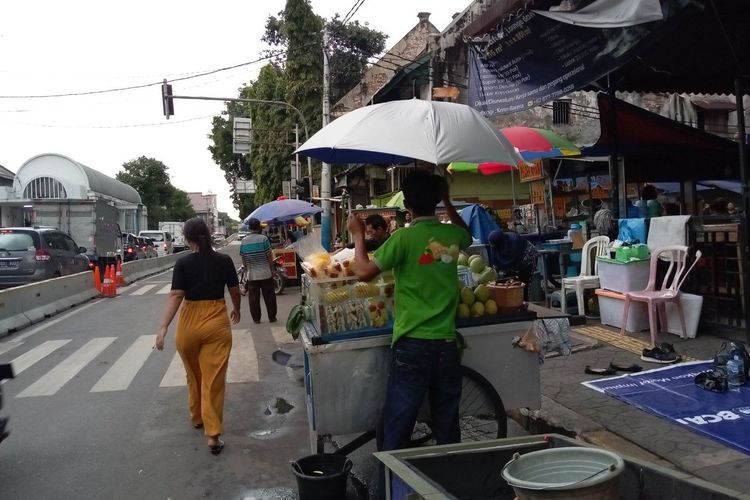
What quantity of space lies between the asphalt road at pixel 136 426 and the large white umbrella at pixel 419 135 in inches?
95.1

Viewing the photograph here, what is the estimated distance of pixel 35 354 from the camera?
875cm

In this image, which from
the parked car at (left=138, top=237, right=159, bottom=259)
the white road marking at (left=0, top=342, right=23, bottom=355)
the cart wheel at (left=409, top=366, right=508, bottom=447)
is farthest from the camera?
the parked car at (left=138, top=237, right=159, bottom=259)

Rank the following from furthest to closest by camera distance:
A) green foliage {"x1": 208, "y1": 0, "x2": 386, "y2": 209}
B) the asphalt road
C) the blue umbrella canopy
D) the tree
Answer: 1. the tree
2. green foliage {"x1": 208, "y1": 0, "x2": 386, "y2": 209}
3. the blue umbrella canopy
4. the asphalt road

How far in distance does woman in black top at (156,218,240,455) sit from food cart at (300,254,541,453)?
1.00m

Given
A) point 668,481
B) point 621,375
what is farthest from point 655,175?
point 668,481

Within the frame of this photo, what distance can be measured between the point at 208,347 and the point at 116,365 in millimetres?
3629

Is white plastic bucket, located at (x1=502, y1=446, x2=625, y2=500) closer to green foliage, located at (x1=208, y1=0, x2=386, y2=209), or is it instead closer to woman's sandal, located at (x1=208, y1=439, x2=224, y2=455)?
woman's sandal, located at (x1=208, y1=439, x2=224, y2=455)

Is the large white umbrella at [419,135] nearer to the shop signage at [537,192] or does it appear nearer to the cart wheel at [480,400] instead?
the cart wheel at [480,400]

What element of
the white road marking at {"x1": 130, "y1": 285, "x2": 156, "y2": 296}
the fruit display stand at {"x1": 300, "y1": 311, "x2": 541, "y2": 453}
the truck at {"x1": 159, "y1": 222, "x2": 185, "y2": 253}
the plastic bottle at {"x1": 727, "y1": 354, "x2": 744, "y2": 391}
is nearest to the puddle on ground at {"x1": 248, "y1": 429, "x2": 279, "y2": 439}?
the fruit display stand at {"x1": 300, "y1": 311, "x2": 541, "y2": 453}

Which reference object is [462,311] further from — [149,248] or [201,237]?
[149,248]

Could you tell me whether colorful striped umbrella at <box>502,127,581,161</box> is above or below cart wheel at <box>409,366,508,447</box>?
above

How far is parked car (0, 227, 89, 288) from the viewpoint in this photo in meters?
15.2

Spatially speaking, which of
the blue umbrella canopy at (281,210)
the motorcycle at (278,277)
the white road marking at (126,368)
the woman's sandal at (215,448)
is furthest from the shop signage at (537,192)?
the woman's sandal at (215,448)

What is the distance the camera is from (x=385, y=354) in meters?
3.95
